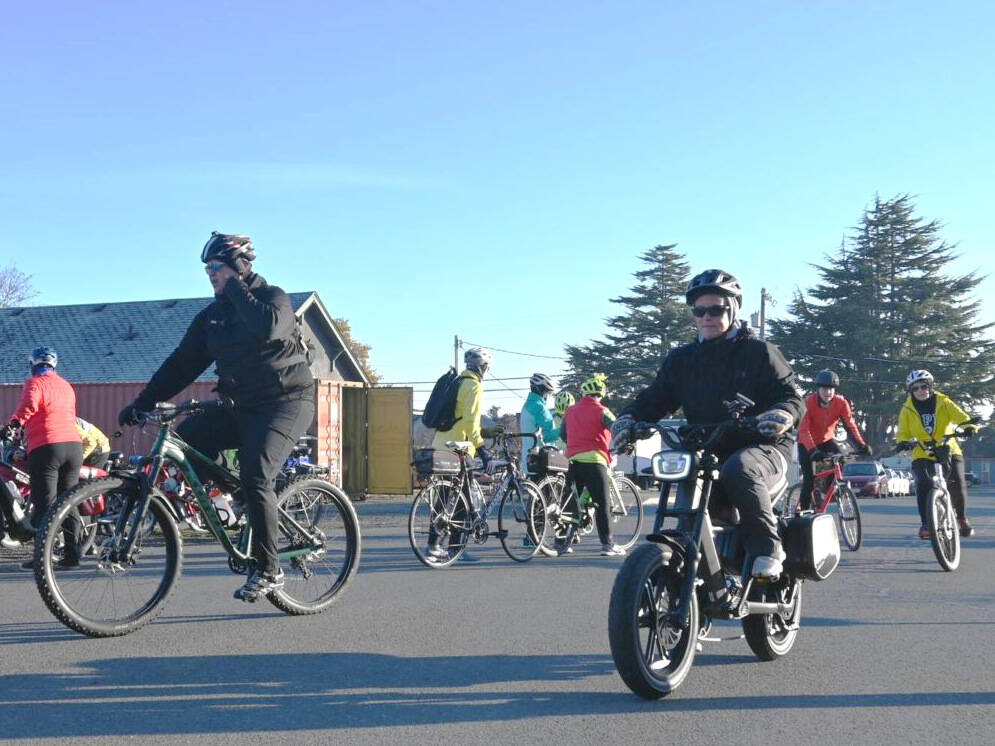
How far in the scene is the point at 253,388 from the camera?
6.54 metres

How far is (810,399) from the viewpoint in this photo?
40.8ft

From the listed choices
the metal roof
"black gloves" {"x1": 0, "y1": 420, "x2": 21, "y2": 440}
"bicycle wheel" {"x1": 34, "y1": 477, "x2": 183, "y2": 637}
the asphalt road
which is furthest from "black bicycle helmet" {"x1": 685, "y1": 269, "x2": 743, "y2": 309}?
the metal roof

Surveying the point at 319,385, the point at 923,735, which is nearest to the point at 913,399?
the point at 923,735

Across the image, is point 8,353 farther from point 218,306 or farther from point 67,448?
point 218,306

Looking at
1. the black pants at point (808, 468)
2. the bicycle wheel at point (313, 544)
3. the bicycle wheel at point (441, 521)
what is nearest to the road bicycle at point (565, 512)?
the bicycle wheel at point (441, 521)

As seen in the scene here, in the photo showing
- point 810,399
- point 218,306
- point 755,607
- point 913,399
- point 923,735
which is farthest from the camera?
point 810,399

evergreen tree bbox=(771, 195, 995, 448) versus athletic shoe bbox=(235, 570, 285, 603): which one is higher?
evergreen tree bbox=(771, 195, 995, 448)

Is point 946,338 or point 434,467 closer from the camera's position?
point 434,467

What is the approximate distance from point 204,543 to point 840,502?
22.7ft

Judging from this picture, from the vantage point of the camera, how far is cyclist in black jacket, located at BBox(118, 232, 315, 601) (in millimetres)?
6441

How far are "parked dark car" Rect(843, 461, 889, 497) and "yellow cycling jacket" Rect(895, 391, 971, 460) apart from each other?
30.8 m

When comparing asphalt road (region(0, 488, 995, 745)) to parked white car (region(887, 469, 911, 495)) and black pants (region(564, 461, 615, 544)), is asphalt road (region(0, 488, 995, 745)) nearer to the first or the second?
black pants (region(564, 461, 615, 544))

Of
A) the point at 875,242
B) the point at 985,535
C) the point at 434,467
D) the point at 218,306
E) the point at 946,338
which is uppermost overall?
the point at 875,242

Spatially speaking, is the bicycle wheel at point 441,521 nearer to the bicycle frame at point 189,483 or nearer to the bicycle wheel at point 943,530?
the bicycle frame at point 189,483
